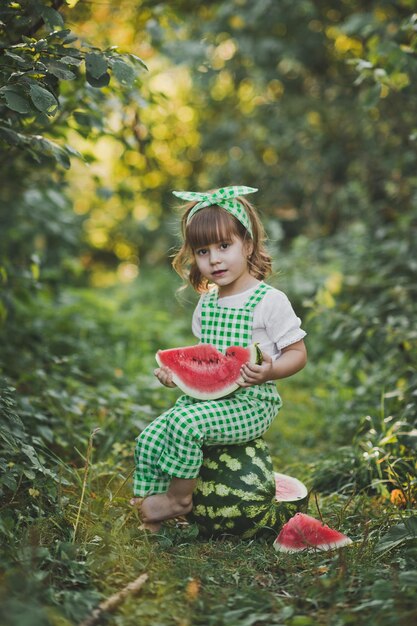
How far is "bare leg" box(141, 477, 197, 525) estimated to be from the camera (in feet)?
10.0

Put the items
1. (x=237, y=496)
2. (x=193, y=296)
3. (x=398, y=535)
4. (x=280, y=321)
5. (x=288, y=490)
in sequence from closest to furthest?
(x=398, y=535)
(x=237, y=496)
(x=280, y=321)
(x=288, y=490)
(x=193, y=296)

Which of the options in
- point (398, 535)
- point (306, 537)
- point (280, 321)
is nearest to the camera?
point (398, 535)

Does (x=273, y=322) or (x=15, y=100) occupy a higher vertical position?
(x=15, y=100)

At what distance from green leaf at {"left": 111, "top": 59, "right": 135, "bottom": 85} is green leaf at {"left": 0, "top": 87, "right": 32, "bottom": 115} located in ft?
1.39

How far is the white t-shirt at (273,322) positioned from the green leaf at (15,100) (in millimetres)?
1257

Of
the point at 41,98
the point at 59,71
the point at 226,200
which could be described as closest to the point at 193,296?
the point at 226,200

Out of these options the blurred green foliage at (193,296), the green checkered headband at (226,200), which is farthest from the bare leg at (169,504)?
the green checkered headband at (226,200)

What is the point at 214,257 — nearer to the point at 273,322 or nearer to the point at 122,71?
the point at 273,322

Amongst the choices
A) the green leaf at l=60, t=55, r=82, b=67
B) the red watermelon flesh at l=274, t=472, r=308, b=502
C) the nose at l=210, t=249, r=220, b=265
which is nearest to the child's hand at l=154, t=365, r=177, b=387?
the nose at l=210, t=249, r=220, b=265

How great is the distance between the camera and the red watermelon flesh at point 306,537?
2863mm

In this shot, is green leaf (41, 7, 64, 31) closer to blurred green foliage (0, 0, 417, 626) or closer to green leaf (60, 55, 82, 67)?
blurred green foliage (0, 0, 417, 626)

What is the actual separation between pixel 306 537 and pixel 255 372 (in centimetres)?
73

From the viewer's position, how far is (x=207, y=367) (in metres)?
3.17

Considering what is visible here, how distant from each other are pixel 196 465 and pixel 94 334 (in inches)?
154
